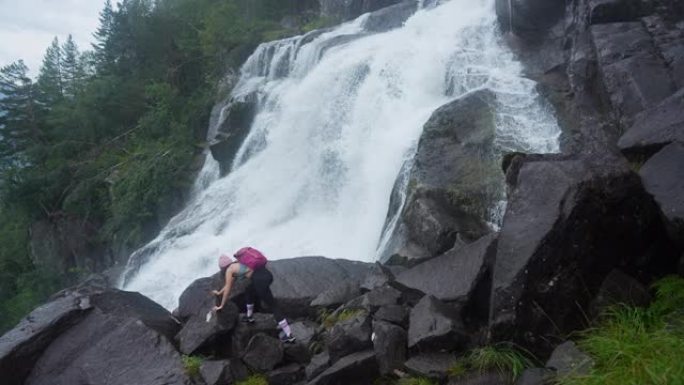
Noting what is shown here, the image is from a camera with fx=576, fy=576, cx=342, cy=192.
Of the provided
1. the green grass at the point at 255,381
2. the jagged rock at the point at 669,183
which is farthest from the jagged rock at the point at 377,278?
the jagged rock at the point at 669,183

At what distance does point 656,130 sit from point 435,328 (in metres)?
4.14

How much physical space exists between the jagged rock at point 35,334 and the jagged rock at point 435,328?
18.7 feet

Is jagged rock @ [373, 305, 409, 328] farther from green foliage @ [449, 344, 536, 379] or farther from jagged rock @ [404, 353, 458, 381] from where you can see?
green foliage @ [449, 344, 536, 379]

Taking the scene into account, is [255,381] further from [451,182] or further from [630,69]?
[630,69]

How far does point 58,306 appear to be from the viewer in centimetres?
959

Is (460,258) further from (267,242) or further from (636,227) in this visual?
(267,242)

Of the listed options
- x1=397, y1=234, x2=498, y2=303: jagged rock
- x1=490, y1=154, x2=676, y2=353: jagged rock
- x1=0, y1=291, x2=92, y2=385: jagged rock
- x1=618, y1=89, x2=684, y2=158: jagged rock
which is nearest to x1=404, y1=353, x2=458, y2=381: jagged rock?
x1=490, y1=154, x2=676, y2=353: jagged rock

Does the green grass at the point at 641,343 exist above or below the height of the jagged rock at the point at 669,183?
below

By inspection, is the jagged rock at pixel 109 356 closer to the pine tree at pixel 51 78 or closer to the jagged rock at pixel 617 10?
the jagged rock at pixel 617 10

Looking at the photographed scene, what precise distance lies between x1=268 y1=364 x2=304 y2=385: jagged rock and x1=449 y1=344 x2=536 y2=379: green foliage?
2.35 metres

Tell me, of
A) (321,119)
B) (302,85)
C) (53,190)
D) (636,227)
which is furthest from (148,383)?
(53,190)

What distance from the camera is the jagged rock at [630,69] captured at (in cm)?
1048

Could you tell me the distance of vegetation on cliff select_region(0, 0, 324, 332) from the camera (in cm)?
2512

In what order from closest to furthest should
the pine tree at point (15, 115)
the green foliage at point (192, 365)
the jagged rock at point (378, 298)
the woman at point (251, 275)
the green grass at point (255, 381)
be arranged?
the green grass at point (255, 381) → the jagged rock at point (378, 298) → the green foliage at point (192, 365) → the woman at point (251, 275) → the pine tree at point (15, 115)
